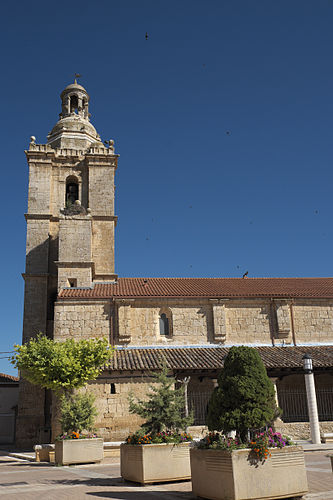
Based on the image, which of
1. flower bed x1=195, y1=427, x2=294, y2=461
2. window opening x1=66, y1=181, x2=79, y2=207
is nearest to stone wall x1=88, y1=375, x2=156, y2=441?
flower bed x1=195, y1=427, x2=294, y2=461

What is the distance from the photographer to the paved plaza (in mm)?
8914

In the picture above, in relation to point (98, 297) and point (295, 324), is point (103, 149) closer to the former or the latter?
point (98, 297)

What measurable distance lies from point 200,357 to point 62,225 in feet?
38.4

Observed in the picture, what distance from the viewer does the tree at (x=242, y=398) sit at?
8734mm

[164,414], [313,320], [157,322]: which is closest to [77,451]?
[164,414]

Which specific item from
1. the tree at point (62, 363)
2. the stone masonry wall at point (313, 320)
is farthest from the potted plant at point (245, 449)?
the stone masonry wall at point (313, 320)

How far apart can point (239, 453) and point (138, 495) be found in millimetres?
2552

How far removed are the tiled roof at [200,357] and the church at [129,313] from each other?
55 millimetres

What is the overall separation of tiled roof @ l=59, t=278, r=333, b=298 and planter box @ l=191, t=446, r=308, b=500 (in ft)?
59.3

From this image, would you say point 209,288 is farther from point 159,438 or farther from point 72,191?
point 159,438

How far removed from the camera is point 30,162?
1251 inches

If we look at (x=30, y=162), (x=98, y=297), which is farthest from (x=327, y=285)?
(x=30, y=162)

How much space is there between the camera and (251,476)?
7793mm

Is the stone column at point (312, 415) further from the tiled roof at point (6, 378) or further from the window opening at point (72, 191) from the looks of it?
the tiled roof at point (6, 378)
